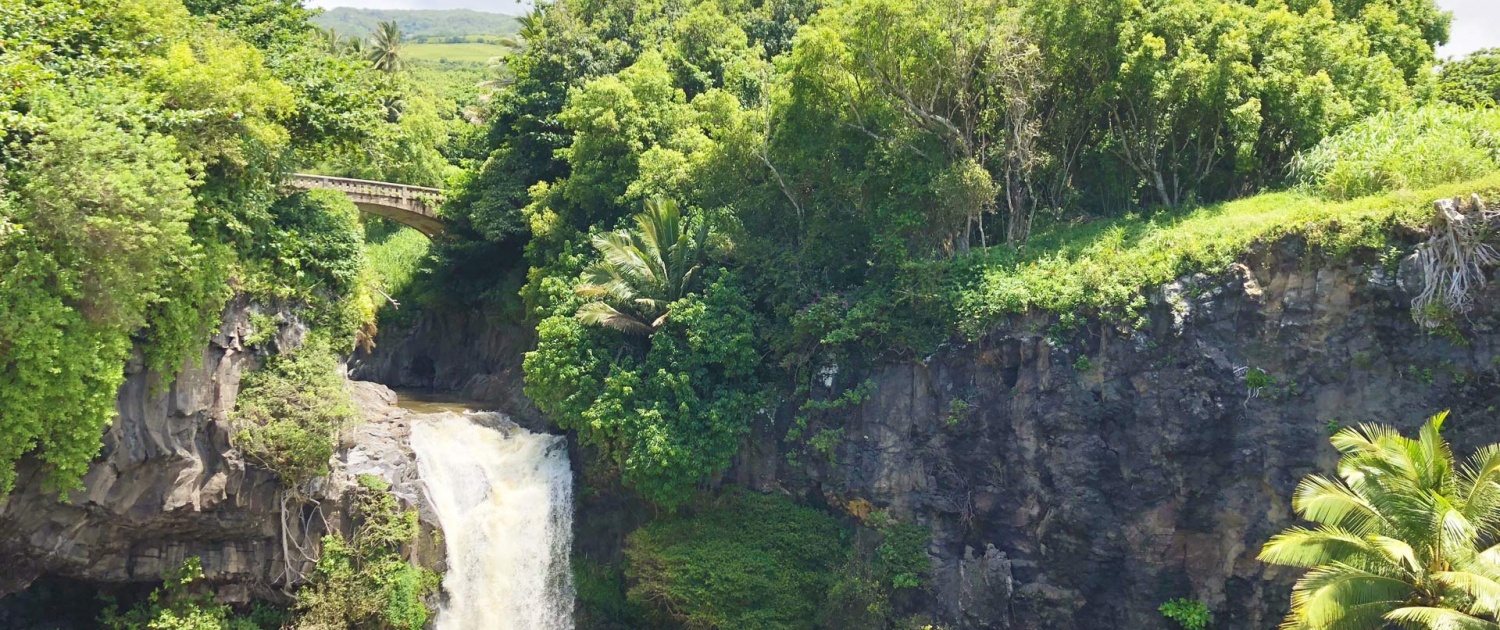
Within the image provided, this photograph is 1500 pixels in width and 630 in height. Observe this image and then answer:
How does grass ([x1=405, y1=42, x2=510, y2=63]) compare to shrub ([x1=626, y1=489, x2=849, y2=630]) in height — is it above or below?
above

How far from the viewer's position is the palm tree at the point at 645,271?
21453 millimetres

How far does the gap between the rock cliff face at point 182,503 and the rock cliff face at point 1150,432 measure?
9.38 meters

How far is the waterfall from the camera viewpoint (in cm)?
2056

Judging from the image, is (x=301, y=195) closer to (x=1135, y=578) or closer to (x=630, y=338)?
(x=630, y=338)

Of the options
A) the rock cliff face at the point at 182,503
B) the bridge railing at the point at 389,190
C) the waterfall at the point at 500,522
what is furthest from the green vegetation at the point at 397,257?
the rock cliff face at the point at 182,503

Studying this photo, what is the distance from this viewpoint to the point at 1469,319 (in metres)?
15.4

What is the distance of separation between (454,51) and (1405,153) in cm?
15066

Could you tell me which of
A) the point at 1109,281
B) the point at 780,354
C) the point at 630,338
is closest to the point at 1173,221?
the point at 1109,281

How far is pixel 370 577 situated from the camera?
19.0 m

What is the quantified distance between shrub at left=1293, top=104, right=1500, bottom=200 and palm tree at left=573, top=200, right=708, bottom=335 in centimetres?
1226

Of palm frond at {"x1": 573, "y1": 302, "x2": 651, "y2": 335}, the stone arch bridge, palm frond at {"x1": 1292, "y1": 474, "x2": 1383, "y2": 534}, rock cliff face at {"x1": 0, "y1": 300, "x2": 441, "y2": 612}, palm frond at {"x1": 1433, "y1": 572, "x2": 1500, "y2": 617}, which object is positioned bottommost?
rock cliff face at {"x1": 0, "y1": 300, "x2": 441, "y2": 612}

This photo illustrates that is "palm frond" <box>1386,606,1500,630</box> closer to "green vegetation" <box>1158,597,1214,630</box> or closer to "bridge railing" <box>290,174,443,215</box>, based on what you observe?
"green vegetation" <box>1158,597,1214,630</box>

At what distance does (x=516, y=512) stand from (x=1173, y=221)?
14.5 meters

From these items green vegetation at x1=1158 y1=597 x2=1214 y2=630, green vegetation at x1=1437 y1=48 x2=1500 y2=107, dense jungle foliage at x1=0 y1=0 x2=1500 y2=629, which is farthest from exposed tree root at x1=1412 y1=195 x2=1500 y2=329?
green vegetation at x1=1437 y1=48 x2=1500 y2=107
